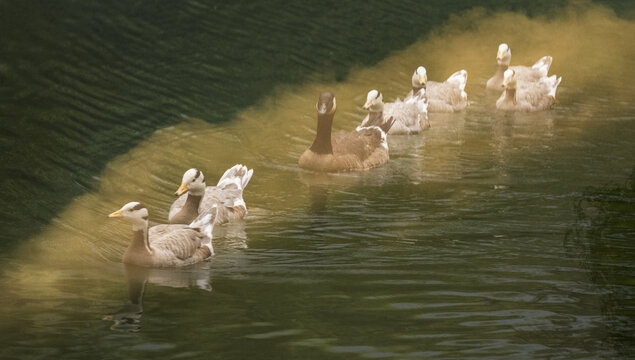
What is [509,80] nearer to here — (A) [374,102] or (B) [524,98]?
(B) [524,98]

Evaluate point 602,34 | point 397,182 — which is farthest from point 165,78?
point 602,34

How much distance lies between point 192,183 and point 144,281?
251 centimetres

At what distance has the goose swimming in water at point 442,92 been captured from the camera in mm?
27016

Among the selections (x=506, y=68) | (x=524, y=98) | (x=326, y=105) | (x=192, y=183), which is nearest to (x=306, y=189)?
(x=326, y=105)

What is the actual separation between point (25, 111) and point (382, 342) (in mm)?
12771

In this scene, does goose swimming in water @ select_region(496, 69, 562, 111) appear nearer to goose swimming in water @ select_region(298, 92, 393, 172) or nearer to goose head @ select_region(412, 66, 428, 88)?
goose head @ select_region(412, 66, 428, 88)

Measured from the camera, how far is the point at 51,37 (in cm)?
2902

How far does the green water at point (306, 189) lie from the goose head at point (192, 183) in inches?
28.4

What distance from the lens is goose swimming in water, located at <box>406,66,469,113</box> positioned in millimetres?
27016

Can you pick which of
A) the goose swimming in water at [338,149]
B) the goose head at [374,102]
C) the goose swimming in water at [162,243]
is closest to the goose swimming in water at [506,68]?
the goose head at [374,102]

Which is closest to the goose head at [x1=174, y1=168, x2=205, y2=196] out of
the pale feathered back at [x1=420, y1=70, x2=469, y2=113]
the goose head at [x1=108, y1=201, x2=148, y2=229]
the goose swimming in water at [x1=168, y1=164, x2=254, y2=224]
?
the goose swimming in water at [x1=168, y1=164, x2=254, y2=224]

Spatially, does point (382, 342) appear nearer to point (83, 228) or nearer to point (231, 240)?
point (231, 240)

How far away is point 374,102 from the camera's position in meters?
24.7

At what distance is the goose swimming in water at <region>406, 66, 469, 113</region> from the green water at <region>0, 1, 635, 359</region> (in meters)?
0.35
